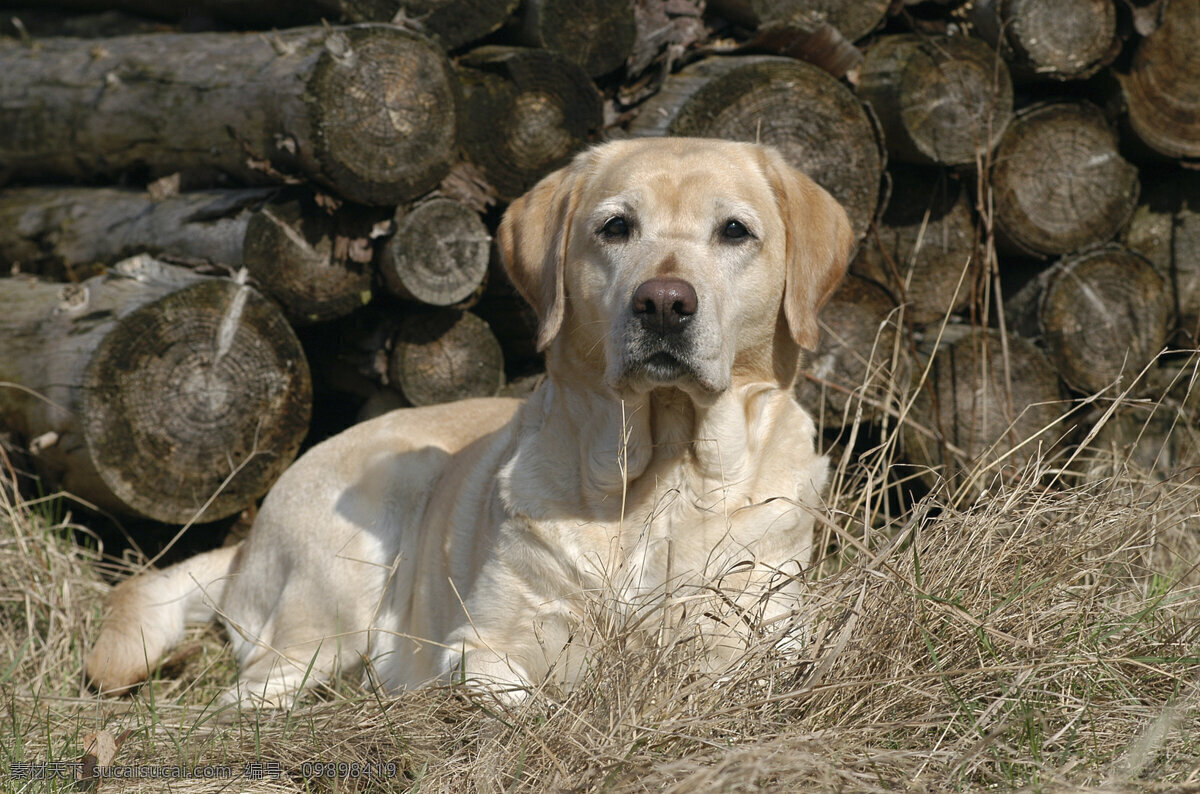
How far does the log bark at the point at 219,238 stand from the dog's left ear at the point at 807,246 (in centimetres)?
171

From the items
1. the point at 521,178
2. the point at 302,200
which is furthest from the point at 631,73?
the point at 302,200

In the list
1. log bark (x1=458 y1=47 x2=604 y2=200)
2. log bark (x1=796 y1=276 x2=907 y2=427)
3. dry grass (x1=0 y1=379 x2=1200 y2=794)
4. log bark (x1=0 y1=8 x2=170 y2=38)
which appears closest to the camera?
dry grass (x1=0 y1=379 x2=1200 y2=794)

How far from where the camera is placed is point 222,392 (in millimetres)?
3729

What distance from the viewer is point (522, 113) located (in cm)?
380

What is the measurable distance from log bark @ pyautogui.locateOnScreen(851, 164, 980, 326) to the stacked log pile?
0.01 metres

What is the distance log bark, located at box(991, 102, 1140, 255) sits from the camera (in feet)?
14.0

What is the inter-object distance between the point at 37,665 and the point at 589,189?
2224 millimetres

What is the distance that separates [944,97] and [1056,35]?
1.71ft

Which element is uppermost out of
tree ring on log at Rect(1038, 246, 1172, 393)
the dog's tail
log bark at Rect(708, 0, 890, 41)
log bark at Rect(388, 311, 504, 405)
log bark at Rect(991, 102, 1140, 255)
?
log bark at Rect(708, 0, 890, 41)

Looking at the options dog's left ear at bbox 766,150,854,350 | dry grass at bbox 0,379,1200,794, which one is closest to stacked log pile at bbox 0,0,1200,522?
dog's left ear at bbox 766,150,854,350

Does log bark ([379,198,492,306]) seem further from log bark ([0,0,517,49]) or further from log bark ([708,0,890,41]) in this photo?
log bark ([708,0,890,41])

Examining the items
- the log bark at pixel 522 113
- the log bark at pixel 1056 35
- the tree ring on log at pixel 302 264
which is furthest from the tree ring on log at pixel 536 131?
the log bark at pixel 1056 35

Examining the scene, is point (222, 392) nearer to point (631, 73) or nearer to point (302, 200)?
point (302, 200)

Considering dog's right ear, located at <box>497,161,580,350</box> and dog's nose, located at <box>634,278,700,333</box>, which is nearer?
dog's nose, located at <box>634,278,700,333</box>
